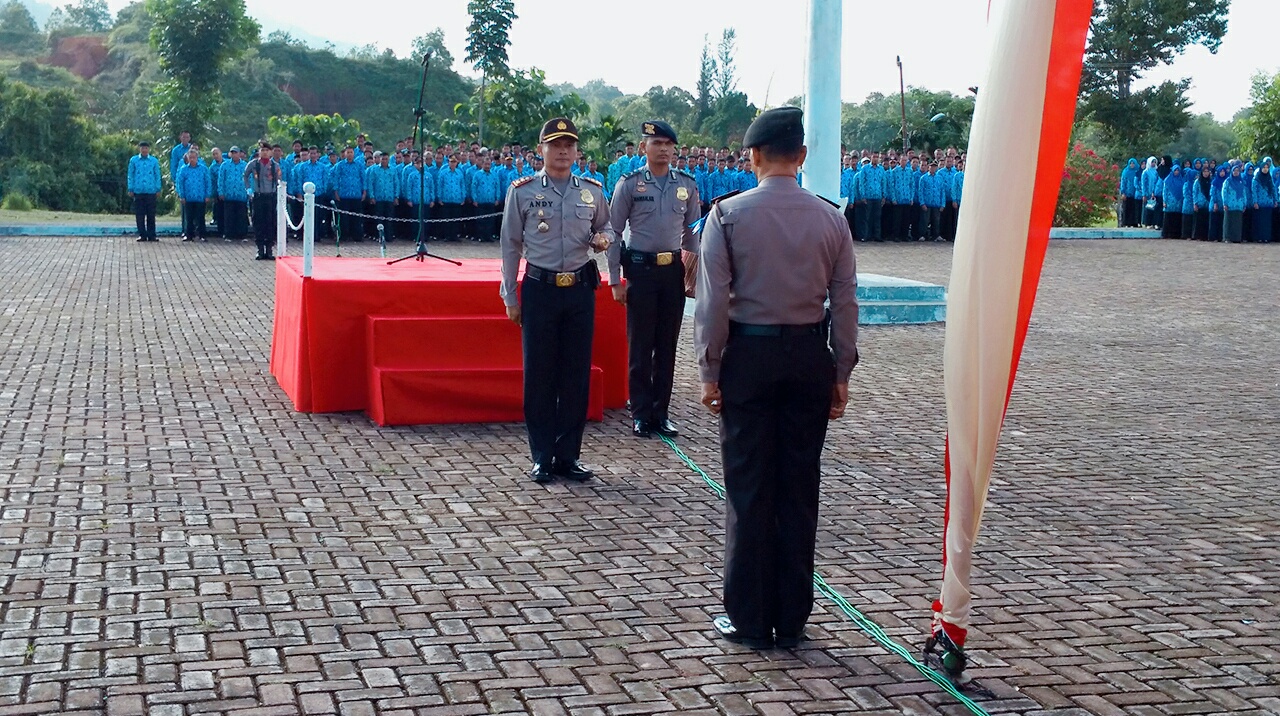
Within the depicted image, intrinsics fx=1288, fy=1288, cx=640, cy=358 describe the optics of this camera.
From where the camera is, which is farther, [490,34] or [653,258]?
[490,34]

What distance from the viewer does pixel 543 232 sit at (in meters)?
7.22

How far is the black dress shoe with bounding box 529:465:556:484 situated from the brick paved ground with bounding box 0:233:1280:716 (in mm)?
93

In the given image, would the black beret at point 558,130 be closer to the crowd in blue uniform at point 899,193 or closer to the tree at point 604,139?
the crowd in blue uniform at point 899,193

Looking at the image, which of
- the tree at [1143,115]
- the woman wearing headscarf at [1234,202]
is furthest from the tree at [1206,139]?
the woman wearing headscarf at [1234,202]

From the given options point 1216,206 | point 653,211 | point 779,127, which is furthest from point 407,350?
point 1216,206

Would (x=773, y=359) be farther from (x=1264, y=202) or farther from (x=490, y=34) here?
(x=490, y=34)

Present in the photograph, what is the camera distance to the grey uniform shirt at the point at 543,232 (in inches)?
284

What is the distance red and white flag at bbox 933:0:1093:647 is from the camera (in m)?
4.02

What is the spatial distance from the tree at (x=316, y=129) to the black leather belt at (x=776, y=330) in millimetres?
30548

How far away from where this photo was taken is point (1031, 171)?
4.09m

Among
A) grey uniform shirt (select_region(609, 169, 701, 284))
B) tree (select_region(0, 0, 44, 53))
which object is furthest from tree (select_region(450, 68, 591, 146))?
tree (select_region(0, 0, 44, 53))

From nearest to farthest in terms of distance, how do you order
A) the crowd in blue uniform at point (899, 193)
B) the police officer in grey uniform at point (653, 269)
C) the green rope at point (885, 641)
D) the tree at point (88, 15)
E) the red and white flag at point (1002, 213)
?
the red and white flag at point (1002, 213) → the green rope at point (885, 641) → the police officer in grey uniform at point (653, 269) → the crowd in blue uniform at point (899, 193) → the tree at point (88, 15)

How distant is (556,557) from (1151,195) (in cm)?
3000

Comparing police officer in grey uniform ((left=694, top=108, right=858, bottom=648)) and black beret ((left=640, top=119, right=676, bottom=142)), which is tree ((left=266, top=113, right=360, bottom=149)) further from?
police officer in grey uniform ((left=694, top=108, right=858, bottom=648))
